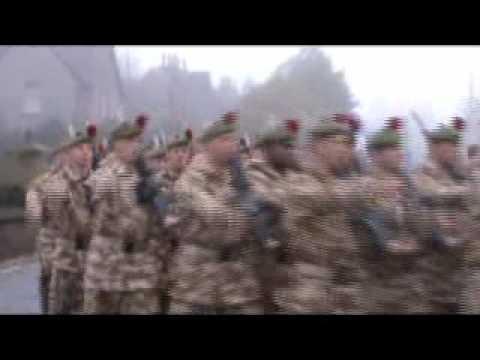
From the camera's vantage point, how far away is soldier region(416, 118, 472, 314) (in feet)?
12.1

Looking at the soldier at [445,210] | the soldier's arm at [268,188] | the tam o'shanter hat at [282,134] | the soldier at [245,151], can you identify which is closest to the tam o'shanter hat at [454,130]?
the soldier at [445,210]

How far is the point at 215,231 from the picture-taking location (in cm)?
374

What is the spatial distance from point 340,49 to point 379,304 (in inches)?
53.7

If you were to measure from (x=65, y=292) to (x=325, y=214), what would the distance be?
147 centimetres

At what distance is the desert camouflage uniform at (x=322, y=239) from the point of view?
370cm

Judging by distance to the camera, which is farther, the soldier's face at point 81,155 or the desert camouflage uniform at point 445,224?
the soldier's face at point 81,155

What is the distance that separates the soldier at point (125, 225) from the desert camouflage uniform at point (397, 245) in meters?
1.12

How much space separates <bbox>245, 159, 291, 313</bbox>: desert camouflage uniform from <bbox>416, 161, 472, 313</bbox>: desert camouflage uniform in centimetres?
71

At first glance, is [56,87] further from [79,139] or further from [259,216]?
[259,216]

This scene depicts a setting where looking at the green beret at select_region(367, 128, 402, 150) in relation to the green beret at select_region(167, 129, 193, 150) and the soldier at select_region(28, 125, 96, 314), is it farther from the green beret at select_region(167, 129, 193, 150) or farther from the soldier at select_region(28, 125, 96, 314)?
the soldier at select_region(28, 125, 96, 314)

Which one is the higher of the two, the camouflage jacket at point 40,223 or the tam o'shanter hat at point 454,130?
the tam o'shanter hat at point 454,130

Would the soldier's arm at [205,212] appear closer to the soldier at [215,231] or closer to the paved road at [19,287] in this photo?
the soldier at [215,231]

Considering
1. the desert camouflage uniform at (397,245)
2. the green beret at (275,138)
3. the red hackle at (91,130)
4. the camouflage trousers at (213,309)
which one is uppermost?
the red hackle at (91,130)
